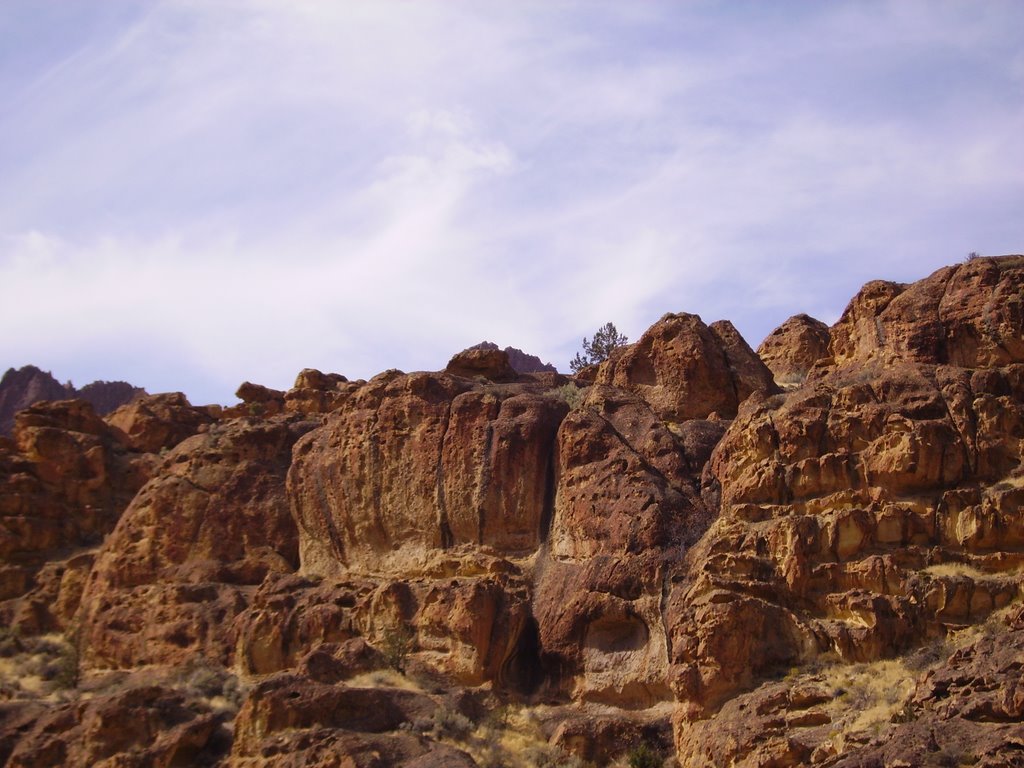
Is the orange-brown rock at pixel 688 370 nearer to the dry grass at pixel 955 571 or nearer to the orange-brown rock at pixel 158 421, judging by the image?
the dry grass at pixel 955 571

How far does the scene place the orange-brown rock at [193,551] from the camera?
141ft

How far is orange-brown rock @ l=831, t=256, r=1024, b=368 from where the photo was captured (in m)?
36.4

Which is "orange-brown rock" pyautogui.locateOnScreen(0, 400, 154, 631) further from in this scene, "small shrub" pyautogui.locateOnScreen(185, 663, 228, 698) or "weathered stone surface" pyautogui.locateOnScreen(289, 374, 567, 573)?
"small shrub" pyautogui.locateOnScreen(185, 663, 228, 698)

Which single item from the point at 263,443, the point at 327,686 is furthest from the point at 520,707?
the point at 263,443

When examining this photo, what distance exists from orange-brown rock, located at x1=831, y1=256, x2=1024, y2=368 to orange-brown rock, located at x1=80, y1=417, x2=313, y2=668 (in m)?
19.1

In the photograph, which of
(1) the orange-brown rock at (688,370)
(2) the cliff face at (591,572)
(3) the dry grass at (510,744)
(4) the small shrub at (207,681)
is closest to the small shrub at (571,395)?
(2) the cliff face at (591,572)

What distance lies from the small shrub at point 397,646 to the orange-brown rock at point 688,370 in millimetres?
10496

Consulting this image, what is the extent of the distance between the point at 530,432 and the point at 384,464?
4675 mm

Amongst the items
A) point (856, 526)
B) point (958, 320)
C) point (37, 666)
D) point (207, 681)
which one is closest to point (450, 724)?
point (207, 681)

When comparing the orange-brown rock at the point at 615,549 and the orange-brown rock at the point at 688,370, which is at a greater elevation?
the orange-brown rock at the point at 688,370

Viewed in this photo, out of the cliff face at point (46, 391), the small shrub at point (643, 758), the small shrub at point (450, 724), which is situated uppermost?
the cliff face at point (46, 391)

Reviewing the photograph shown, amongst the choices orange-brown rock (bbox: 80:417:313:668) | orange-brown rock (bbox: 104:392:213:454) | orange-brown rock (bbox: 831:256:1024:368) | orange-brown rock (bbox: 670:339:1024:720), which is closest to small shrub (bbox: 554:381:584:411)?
orange-brown rock (bbox: 670:339:1024:720)

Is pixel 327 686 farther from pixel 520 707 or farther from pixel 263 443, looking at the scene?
pixel 263 443

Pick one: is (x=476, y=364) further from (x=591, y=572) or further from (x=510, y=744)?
(x=510, y=744)
